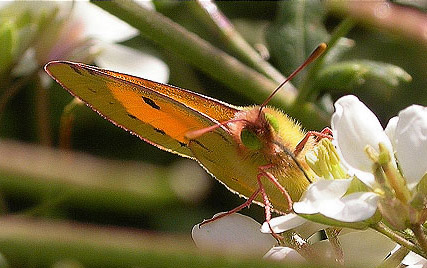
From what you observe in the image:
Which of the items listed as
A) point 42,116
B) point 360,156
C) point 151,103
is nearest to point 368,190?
point 360,156

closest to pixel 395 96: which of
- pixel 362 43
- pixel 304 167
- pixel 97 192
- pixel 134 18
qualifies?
pixel 362 43

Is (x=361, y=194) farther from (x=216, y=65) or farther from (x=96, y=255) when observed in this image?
(x=216, y=65)

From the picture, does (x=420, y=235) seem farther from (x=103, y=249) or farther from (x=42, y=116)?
(x=42, y=116)

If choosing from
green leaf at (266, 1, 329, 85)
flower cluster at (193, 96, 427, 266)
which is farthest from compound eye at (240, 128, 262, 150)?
green leaf at (266, 1, 329, 85)

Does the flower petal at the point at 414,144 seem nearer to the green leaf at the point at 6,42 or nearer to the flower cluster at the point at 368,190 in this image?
the flower cluster at the point at 368,190

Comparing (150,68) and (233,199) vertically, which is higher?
(150,68)

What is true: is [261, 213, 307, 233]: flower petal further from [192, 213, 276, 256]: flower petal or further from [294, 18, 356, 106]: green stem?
[294, 18, 356, 106]: green stem
